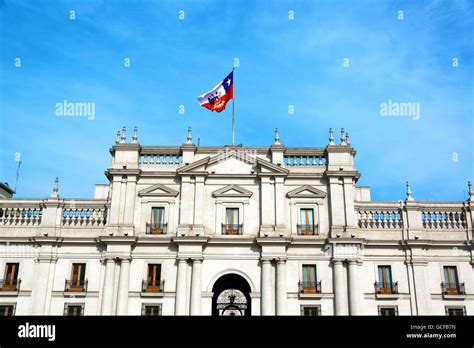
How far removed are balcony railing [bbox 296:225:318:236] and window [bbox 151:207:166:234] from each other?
33.4ft

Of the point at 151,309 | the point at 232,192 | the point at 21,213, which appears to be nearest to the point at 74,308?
the point at 151,309

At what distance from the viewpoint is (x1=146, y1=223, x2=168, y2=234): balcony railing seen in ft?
132

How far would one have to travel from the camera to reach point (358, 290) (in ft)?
125

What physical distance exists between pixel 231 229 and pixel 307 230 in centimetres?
572

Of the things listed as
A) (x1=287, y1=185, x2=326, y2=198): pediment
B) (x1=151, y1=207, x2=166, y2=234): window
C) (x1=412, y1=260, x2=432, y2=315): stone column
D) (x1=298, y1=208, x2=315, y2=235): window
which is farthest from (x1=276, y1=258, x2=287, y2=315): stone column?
(x1=412, y1=260, x2=432, y2=315): stone column

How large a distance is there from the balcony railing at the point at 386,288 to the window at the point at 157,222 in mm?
16193

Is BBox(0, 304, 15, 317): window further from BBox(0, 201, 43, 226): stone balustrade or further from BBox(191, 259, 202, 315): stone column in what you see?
BBox(191, 259, 202, 315): stone column

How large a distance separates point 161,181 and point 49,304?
39.6 ft

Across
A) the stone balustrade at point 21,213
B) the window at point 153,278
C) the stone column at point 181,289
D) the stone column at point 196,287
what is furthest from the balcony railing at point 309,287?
the stone balustrade at point 21,213

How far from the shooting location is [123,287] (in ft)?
125

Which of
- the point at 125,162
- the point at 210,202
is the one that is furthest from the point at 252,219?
the point at 125,162

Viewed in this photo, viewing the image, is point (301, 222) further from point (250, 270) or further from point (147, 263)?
point (147, 263)
